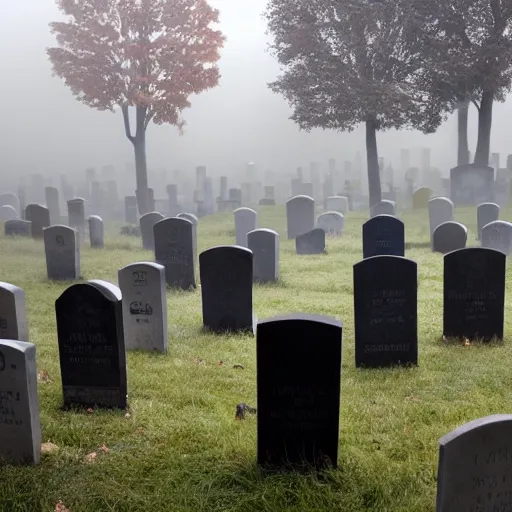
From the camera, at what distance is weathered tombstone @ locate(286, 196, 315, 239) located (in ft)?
62.2

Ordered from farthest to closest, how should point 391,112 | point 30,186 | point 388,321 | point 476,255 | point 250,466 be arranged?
point 30,186 < point 391,112 < point 476,255 < point 388,321 < point 250,466

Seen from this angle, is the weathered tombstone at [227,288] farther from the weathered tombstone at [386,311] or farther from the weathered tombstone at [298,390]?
the weathered tombstone at [298,390]

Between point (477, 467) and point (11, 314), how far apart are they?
15.7 ft

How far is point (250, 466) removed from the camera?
4.35m

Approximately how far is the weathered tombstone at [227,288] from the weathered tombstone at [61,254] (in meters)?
5.07

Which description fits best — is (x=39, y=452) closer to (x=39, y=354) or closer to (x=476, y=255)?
(x=39, y=354)

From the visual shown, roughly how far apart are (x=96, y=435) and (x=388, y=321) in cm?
331

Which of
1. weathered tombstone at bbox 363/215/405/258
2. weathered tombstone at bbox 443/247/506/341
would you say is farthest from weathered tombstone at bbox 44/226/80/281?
weathered tombstone at bbox 443/247/506/341

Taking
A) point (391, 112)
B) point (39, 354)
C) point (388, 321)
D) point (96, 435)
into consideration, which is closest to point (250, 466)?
point (96, 435)

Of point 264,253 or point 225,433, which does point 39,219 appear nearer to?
point 264,253

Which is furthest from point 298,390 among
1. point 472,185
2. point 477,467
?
point 472,185

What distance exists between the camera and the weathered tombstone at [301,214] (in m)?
19.0

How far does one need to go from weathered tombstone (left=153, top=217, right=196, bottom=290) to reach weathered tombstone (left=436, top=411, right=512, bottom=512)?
8.76m

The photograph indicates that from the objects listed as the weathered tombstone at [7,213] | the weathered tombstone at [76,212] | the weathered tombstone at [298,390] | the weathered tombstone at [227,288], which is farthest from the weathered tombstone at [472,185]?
the weathered tombstone at [298,390]
